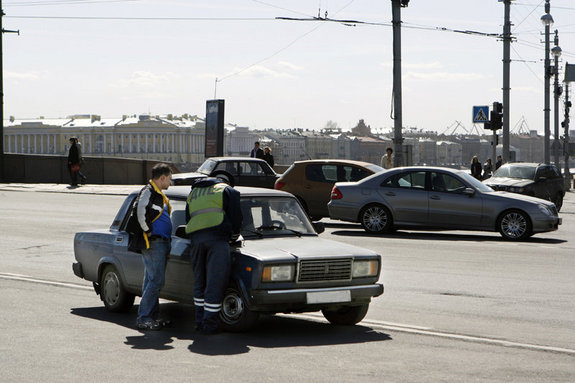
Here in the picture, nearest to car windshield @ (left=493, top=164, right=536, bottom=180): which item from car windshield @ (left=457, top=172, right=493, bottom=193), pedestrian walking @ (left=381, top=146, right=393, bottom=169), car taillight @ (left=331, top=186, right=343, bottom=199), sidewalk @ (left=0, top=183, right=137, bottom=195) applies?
pedestrian walking @ (left=381, top=146, right=393, bottom=169)

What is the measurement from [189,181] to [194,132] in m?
171

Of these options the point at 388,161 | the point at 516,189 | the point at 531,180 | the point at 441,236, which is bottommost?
the point at 441,236

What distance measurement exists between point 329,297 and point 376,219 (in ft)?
37.6

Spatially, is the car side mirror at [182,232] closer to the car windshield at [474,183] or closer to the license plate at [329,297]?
the license plate at [329,297]

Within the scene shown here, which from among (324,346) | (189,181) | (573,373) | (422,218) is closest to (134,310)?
(324,346)

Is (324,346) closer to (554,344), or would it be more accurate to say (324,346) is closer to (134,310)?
(554,344)

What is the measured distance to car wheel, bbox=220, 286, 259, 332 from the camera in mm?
8273

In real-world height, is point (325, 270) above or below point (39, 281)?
above

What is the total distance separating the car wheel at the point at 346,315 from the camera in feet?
29.1

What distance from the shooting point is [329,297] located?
27.1 feet

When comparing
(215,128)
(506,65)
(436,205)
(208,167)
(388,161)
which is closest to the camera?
(436,205)

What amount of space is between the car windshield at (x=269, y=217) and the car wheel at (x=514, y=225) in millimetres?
10040

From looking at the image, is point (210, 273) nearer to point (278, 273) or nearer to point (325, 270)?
point (278, 273)

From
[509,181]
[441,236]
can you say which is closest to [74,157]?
[509,181]
